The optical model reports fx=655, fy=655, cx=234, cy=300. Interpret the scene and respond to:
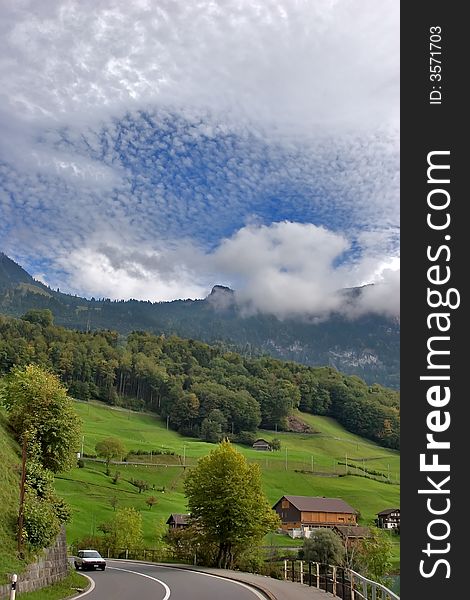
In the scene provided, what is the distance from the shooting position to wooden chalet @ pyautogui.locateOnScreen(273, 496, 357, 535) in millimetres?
103000

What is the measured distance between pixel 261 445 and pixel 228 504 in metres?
115

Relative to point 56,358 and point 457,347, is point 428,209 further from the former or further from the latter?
point 56,358

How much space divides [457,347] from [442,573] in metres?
3.11

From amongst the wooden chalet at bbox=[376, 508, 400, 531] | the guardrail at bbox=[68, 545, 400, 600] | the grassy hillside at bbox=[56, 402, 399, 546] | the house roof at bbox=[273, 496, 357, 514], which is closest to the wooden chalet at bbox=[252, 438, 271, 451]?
the grassy hillside at bbox=[56, 402, 399, 546]

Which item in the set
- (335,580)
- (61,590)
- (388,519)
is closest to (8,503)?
(61,590)

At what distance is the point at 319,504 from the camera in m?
108

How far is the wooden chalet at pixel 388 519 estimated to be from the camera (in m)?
104

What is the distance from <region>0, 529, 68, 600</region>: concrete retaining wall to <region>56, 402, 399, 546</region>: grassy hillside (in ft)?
164

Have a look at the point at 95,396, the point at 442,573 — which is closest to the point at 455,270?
the point at 442,573

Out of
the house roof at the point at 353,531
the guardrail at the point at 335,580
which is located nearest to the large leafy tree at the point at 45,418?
the guardrail at the point at 335,580

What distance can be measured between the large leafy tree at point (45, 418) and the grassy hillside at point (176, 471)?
48499mm

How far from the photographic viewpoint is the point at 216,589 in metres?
27.8

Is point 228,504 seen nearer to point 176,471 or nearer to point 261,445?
point 176,471

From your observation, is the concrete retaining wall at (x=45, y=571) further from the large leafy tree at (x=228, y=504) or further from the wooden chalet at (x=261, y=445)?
the wooden chalet at (x=261, y=445)
